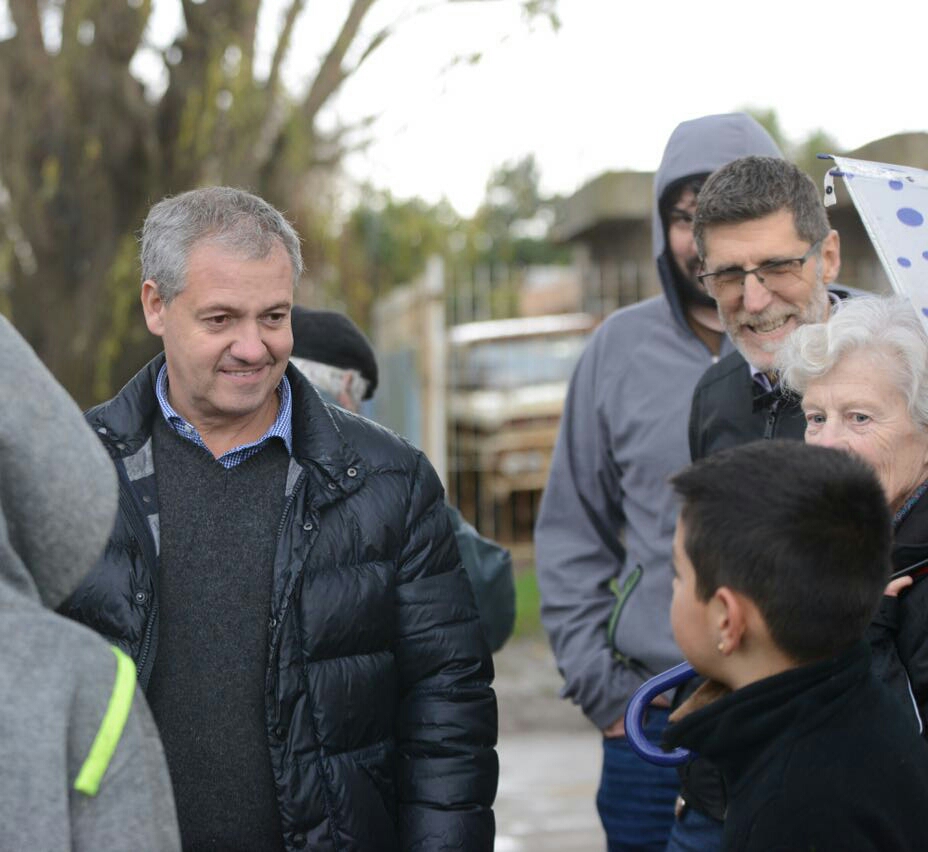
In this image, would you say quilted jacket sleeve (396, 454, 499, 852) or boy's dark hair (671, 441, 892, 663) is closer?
boy's dark hair (671, 441, 892, 663)

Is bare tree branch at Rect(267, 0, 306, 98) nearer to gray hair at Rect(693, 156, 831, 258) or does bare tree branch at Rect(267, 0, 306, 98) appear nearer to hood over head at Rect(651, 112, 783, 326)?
hood over head at Rect(651, 112, 783, 326)

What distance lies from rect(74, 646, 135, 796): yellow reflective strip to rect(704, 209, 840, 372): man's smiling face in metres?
1.54

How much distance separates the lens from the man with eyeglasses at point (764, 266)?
2617 millimetres

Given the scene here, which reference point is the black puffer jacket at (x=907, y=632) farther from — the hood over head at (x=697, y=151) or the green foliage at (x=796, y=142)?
the green foliage at (x=796, y=142)

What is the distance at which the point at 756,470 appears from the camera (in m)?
1.76

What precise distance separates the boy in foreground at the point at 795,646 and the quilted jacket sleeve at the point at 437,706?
855 millimetres

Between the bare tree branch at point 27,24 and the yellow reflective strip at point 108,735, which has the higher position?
the bare tree branch at point 27,24

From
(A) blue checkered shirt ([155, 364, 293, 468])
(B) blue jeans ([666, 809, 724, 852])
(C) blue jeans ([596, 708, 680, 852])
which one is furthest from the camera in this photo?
(C) blue jeans ([596, 708, 680, 852])

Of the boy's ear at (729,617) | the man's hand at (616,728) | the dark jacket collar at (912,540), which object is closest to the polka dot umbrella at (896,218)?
the dark jacket collar at (912,540)

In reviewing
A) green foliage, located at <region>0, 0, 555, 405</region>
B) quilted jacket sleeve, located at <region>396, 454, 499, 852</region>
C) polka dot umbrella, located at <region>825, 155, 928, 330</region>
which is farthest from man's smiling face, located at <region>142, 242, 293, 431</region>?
green foliage, located at <region>0, 0, 555, 405</region>

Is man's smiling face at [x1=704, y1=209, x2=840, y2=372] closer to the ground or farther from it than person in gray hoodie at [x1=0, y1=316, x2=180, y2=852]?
farther from it

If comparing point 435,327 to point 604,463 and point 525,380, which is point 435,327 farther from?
point 604,463

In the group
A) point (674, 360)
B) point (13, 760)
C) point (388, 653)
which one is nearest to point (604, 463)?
point (674, 360)

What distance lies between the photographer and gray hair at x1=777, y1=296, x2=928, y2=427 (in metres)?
2.17
